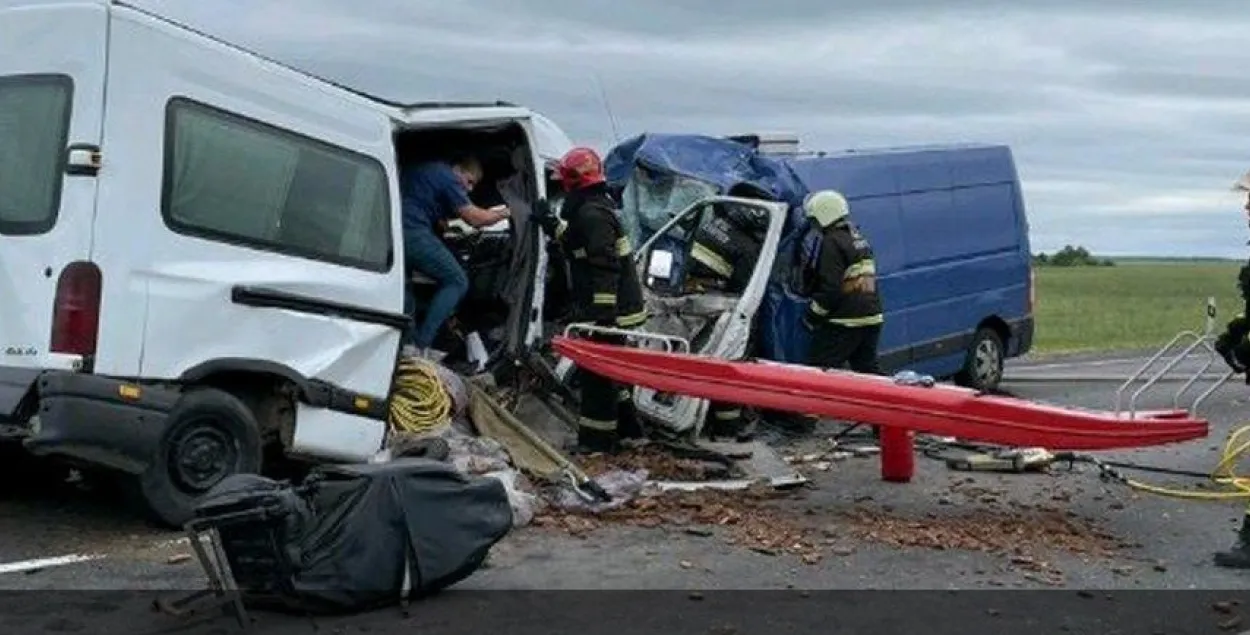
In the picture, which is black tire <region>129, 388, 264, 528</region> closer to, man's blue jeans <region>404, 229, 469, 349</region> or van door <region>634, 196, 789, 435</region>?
man's blue jeans <region>404, 229, 469, 349</region>

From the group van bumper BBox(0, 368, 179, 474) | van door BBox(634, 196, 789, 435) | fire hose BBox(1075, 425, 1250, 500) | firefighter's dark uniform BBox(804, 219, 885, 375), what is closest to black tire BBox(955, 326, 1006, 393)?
firefighter's dark uniform BBox(804, 219, 885, 375)

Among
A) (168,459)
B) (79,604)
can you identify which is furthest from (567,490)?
(79,604)

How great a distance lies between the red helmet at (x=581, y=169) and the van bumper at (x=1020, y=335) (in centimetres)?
552

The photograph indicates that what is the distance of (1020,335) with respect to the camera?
14500mm

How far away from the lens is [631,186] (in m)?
11.9

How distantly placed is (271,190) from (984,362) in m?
7.66

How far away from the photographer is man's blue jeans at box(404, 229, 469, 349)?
9.69 metres

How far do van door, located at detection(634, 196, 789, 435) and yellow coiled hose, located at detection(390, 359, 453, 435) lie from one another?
1513 mm

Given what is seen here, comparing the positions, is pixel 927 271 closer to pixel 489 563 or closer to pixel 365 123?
pixel 365 123

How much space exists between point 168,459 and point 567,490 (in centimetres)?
210

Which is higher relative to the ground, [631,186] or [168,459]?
[631,186]

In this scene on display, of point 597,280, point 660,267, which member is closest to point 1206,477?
point 660,267

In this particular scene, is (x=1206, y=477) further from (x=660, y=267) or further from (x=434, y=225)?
(x=434, y=225)

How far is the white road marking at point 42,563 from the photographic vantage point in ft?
23.0
